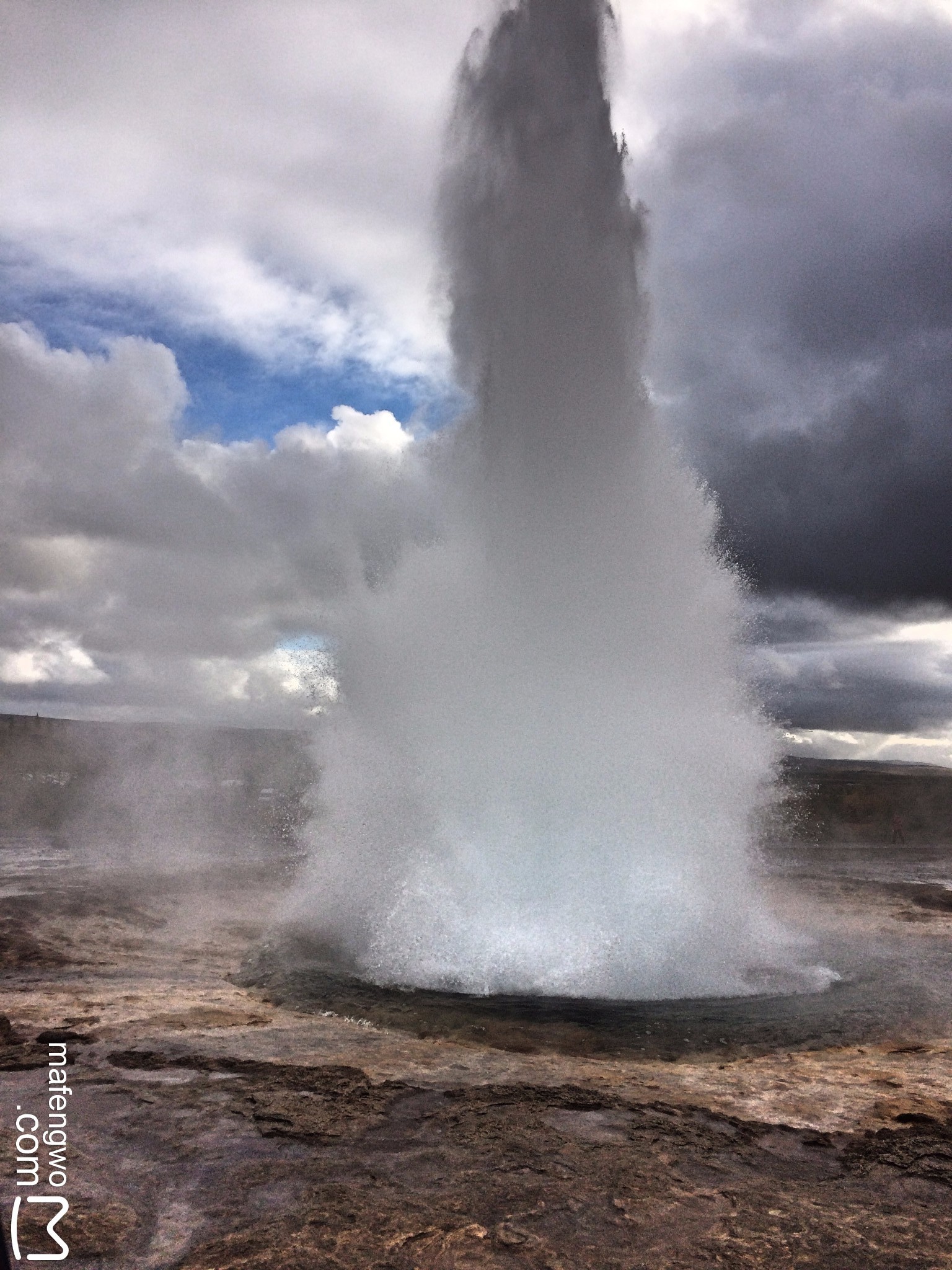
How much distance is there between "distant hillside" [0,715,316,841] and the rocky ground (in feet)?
23.6

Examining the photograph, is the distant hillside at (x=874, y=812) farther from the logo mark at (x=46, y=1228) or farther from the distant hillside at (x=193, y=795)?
the logo mark at (x=46, y=1228)

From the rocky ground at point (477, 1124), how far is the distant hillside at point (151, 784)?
720 centimetres

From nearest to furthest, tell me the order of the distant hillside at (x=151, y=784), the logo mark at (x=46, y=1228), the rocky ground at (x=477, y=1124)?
the logo mark at (x=46, y=1228)
the rocky ground at (x=477, y=1124)
the distant hillside at (x=151, y=784)

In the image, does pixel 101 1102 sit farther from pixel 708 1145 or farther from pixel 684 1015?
pixel 684 1015

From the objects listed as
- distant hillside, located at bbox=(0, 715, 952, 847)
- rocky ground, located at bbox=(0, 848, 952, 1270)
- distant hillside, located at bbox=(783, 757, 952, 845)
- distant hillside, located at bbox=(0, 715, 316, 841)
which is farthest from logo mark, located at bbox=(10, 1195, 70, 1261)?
distant hillside, located at bbox=(783, 757, 952, 845)

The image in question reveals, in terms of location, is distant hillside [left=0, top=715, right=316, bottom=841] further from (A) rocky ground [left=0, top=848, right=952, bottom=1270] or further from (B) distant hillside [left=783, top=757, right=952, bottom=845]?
(B) distant hillside [left=783, top=757, right=952, bottom=845]

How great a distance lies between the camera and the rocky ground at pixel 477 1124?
3.54 m

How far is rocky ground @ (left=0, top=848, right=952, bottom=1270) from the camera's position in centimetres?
354

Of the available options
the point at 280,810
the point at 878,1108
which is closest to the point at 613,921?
the point at 878,1108

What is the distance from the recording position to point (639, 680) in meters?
10.6

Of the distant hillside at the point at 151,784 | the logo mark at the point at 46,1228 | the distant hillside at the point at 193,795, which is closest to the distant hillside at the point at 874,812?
the distant hillside at the point at 193,795

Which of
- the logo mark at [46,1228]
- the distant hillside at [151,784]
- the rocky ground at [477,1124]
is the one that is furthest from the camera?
the distant hillside at [151,784]

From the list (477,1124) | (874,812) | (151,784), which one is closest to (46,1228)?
(477,1124)

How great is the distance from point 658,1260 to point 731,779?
25.4ft
